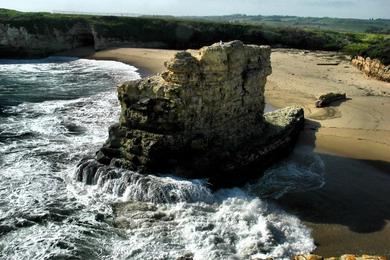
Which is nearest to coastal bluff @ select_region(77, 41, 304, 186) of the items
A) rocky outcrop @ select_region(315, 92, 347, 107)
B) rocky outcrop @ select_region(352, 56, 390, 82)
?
rocky outcrop @ select_region(315, 92, 347, 107)

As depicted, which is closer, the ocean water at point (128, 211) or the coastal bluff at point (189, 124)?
the ocean water at point (128, 211)

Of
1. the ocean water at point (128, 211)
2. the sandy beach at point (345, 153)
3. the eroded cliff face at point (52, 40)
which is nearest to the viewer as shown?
the ocean water at point (128, 211)

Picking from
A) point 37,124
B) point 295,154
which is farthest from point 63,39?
point 295,154

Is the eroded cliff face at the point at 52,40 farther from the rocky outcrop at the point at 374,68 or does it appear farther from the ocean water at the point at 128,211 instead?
the ocean water at the point at 128,211

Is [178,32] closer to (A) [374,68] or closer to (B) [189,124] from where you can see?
(A) [374,68]

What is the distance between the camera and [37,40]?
208 feet

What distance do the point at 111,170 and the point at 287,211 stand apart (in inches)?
305

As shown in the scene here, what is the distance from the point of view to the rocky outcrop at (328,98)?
1350 inches

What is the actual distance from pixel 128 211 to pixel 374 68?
3667 cm

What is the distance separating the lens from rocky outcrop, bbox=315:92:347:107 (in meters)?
34.3

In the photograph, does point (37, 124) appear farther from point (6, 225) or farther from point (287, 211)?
point (287, 211)

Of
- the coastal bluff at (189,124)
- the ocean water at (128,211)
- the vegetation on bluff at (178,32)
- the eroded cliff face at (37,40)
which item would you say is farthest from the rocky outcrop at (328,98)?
Answer: the eroded cliff face at (37,40)

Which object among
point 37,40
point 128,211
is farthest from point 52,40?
point 128,211

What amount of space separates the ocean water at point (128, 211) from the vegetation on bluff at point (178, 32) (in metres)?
42.9
